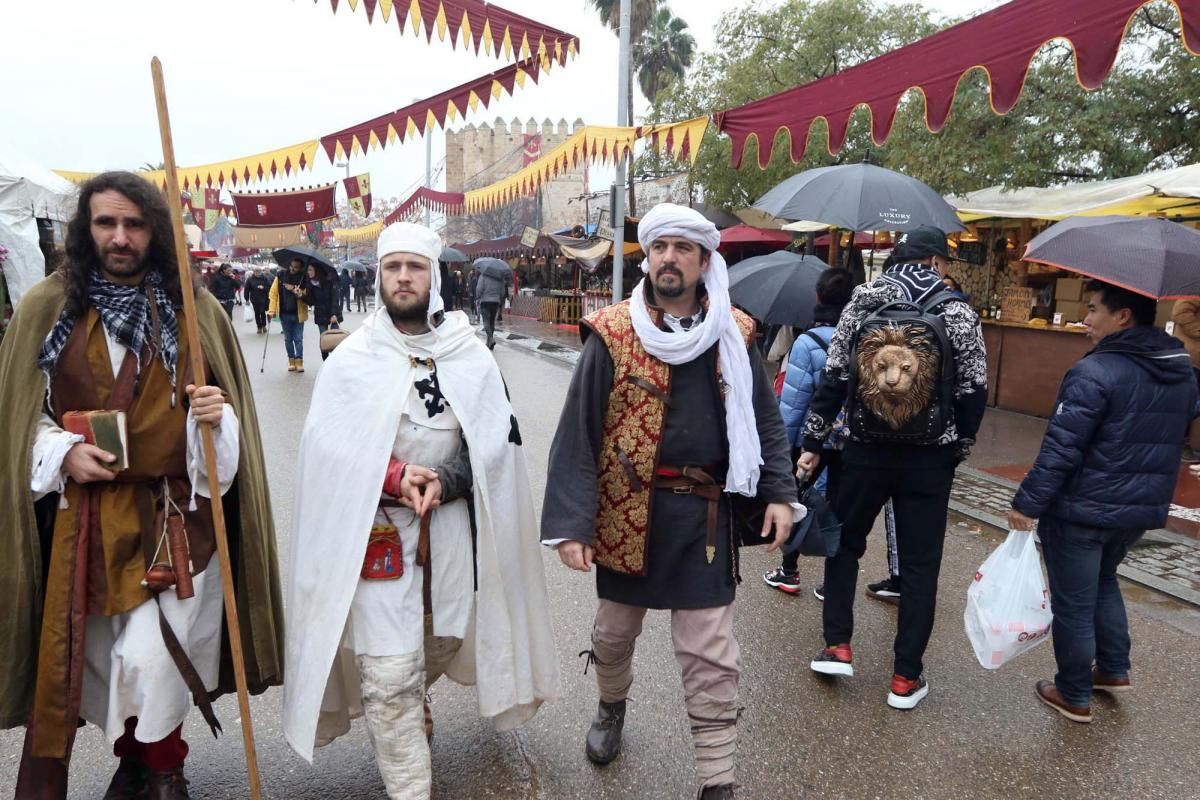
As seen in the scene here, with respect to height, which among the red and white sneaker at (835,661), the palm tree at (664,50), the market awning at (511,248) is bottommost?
the red and white sneaker at (835,661)

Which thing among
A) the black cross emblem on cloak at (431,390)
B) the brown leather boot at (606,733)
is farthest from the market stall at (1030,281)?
the black cross emblem on cloak at (431,390)

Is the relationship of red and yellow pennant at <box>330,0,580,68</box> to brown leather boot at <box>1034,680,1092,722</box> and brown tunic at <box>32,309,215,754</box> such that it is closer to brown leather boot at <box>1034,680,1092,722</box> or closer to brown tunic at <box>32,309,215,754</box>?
brown tunic at <box>32,309,215,754</box>

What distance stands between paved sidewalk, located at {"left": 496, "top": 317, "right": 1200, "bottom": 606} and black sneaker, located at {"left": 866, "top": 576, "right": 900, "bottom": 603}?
158 cm

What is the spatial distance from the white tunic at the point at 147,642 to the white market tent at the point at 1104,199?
8.01 meters

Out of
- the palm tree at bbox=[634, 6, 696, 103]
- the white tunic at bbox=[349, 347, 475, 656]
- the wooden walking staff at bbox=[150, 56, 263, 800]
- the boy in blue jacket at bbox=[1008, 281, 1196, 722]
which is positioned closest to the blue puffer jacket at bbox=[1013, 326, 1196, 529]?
the boy in blue jacket at bbox=[1008, 281, 1196, 722]

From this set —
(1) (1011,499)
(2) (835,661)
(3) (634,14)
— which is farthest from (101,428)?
(3) (634,14)

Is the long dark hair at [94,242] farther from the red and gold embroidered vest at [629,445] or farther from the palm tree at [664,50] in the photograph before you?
the palm tree at [664,50]

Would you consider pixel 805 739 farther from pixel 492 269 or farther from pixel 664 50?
pixel 664 50

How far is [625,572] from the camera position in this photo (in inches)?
106

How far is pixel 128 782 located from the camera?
2.60 m

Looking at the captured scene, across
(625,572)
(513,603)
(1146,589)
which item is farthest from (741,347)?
(1146,589)

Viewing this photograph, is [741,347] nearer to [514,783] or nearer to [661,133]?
[514,783]

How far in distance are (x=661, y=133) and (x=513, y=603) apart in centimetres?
836

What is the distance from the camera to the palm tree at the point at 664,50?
3331 centimetres
